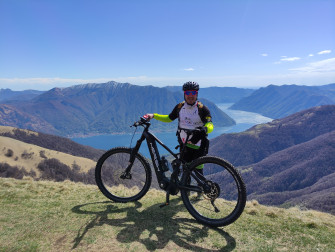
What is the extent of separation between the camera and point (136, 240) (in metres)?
4.73

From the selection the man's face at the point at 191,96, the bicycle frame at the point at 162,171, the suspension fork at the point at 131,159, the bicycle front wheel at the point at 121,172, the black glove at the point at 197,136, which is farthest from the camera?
the bicycle front wheel at the point at 121,172

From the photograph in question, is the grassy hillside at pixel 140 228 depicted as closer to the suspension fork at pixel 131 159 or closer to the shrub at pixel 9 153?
the suspension fork at pixel 131 159

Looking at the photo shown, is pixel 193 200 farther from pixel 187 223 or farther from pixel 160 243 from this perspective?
pixel 160 243

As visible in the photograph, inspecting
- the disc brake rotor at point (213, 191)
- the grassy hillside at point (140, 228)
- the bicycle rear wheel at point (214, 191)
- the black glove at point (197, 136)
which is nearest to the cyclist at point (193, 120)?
the black glove at point (197, 136)

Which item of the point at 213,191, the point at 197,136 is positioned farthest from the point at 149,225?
the point at 197,136

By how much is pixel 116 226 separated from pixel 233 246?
108 inches

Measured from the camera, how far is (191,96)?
20.7 ft

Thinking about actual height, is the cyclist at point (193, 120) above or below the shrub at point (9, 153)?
above

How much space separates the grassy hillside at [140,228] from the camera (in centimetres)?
456

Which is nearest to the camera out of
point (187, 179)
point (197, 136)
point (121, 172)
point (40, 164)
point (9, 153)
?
point (187, 179)

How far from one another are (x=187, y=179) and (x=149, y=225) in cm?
150

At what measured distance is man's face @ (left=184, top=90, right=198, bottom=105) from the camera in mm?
6293

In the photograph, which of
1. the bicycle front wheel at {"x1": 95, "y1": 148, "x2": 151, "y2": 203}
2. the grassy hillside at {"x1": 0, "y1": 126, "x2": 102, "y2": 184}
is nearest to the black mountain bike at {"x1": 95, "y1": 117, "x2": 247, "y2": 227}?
the bicycle front wheel at {"x1": 95, "y1": 148, "x2": 151, "y2": 203}

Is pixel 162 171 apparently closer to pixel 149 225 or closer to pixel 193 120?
pixel 149 225
